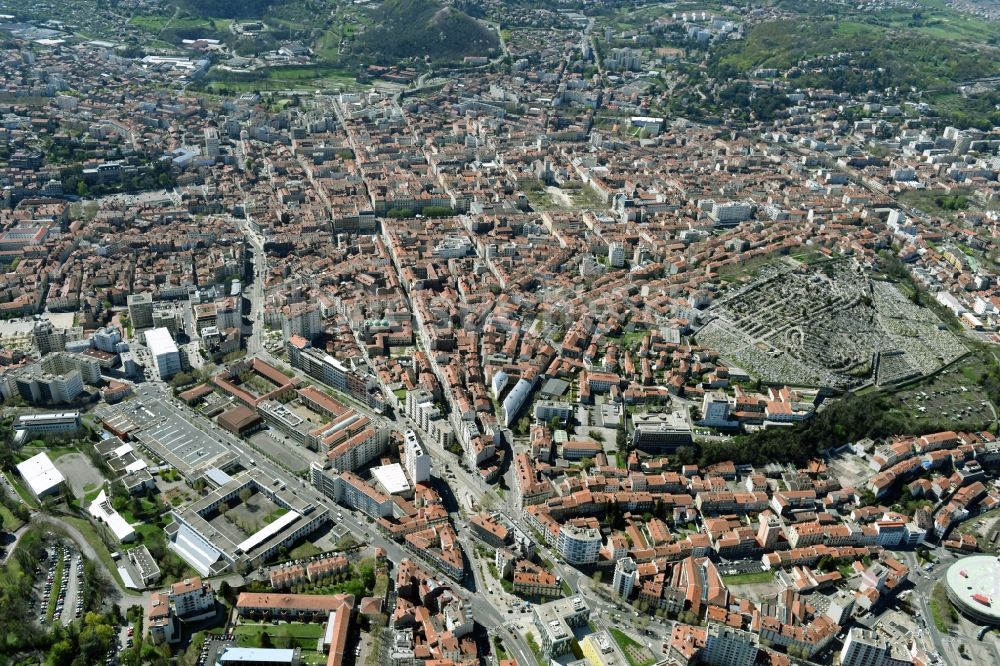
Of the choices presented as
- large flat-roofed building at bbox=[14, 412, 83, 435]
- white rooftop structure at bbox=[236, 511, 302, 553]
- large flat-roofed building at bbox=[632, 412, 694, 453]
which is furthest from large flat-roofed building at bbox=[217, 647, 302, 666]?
large flat-roofed building at bbox=[632, 412, 694, 453]

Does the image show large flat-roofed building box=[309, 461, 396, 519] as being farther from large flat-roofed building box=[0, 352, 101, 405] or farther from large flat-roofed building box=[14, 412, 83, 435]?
large flat-roofed building box=[0, 352, 101, 405]

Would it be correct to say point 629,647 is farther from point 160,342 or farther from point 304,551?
point 160,342

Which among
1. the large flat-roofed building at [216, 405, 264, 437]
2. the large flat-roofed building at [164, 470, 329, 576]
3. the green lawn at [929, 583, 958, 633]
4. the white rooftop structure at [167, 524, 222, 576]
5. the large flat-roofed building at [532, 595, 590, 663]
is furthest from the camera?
the large flat-roofed building at [216, 405, 264, 437]

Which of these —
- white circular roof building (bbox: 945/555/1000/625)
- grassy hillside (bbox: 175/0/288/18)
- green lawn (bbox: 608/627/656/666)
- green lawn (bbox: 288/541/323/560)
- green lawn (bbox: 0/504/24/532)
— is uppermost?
grassy hillside (bbox: 175/0/288/18)

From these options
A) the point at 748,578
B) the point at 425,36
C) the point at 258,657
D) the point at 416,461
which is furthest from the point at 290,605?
the point at 425,36

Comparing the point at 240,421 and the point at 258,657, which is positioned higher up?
the point at 258,657

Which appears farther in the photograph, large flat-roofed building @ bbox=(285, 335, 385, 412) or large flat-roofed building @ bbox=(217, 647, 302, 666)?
large flat-roofed building @ bbox=(285, 335, 385, 412)

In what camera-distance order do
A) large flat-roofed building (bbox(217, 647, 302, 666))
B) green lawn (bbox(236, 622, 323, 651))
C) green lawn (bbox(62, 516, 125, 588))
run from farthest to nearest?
green lawn (bbox(62, 516, 125, 588))
green lawn (bbox(236, 622, 323, 651))
large flat-roofed building (bbox(217, 647, 302, 666))
